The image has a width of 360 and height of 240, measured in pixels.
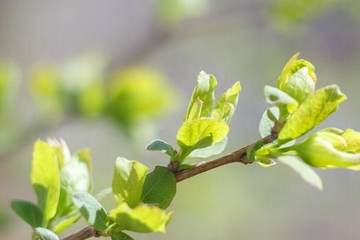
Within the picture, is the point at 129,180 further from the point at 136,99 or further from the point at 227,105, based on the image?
the point at 136,99

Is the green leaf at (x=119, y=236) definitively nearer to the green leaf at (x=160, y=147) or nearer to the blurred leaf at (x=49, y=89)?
the green leaf at (x=160, y=147)

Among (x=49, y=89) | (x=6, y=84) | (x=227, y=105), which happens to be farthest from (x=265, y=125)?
(x=49, y=89)

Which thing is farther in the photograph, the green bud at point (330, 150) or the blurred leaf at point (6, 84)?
the blurred leaf at point (6, 84)

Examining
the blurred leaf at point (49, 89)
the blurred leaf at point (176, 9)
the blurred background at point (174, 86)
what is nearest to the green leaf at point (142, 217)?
the blurred background at point (174, 86)

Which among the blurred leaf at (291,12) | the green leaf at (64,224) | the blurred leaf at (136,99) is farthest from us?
the blurred leaf at (291,12)

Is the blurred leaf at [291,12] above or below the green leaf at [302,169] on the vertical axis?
below

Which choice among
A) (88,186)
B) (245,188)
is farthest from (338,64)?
(88,186)

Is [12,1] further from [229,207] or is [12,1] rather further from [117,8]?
[229,207]
